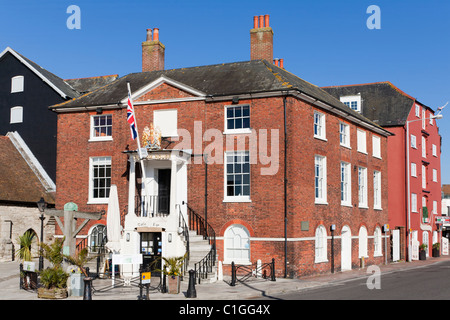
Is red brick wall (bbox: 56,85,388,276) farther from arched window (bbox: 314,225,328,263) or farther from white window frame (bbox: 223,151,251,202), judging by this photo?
arched window (bbox: 314,225,328,263)

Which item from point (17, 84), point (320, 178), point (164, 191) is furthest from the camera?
point (17, 84)

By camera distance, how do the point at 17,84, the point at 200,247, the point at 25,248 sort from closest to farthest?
the point at 25,248 → the point at 200,247 → the point at 17,84

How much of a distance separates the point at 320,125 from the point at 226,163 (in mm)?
5592

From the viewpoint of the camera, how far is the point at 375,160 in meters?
34.7

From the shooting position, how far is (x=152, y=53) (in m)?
32.5

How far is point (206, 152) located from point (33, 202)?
524 inches

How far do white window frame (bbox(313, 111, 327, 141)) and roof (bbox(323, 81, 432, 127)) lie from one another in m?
16.2

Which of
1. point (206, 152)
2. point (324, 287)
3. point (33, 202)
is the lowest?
point (324, 287)

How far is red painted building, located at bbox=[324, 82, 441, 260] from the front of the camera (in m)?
40.3

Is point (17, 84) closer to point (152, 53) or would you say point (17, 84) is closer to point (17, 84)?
point (17, 84)

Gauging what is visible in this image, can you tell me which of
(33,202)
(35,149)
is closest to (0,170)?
(33,202)

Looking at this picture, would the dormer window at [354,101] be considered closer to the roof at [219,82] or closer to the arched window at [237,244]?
the roof at [219,82]

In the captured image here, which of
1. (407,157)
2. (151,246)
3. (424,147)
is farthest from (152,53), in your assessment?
(424,147)

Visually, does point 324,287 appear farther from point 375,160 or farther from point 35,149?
point 35,149
